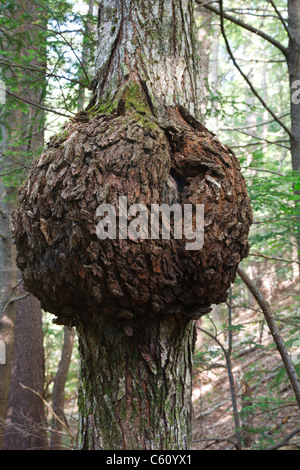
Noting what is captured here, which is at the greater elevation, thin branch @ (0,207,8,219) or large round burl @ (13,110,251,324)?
thin branch @ (0,207,8,219)

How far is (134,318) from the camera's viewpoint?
1.83 metres

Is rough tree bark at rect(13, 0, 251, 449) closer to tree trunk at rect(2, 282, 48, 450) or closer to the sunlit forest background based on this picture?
the sunlit forest background

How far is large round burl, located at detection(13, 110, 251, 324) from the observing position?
1.63m

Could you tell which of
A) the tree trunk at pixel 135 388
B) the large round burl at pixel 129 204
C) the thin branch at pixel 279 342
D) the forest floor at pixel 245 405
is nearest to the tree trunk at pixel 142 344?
the tree trunk at pixel 135 388

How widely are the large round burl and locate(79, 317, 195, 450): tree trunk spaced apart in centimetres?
13

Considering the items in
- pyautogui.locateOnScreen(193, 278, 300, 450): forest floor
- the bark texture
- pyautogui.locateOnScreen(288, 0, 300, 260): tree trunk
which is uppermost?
pyautogui.locateOnScreen(288, 0, 300, 260): tree trunk

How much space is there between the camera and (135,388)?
5.95 ft

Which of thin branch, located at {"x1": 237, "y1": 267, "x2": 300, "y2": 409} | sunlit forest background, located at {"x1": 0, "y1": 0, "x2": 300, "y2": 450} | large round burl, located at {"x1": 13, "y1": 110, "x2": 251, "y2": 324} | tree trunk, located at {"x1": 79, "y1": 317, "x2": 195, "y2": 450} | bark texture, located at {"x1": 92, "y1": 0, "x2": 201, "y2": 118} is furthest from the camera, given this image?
sunlit forest background, located at {"x1": 0, "y1": 0, "x2": 300, "y2": 450}

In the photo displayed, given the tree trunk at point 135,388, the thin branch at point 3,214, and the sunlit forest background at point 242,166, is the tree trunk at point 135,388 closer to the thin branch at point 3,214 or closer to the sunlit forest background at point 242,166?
the sunlit forest background at point 242,166

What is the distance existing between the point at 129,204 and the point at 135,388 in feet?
2.90

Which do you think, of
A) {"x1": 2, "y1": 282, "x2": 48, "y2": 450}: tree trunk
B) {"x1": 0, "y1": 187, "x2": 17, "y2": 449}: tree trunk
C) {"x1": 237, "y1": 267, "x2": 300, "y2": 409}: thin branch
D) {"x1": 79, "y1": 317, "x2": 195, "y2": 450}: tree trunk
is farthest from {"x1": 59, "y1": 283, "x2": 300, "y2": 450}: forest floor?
{"x1": 79, "y1": 317, "x2": 195, "y2": 450}: tree trunk

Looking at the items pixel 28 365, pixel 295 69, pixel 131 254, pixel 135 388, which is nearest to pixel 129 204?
pixel 131 254

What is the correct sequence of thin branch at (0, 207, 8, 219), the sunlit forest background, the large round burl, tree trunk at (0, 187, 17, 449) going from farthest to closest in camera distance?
tree trunk at (0, 187, 17, 449)
thin branch at (0, 207, 8, 219)
the sunlit forest background
the large round burl

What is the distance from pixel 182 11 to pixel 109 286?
1.74 m
